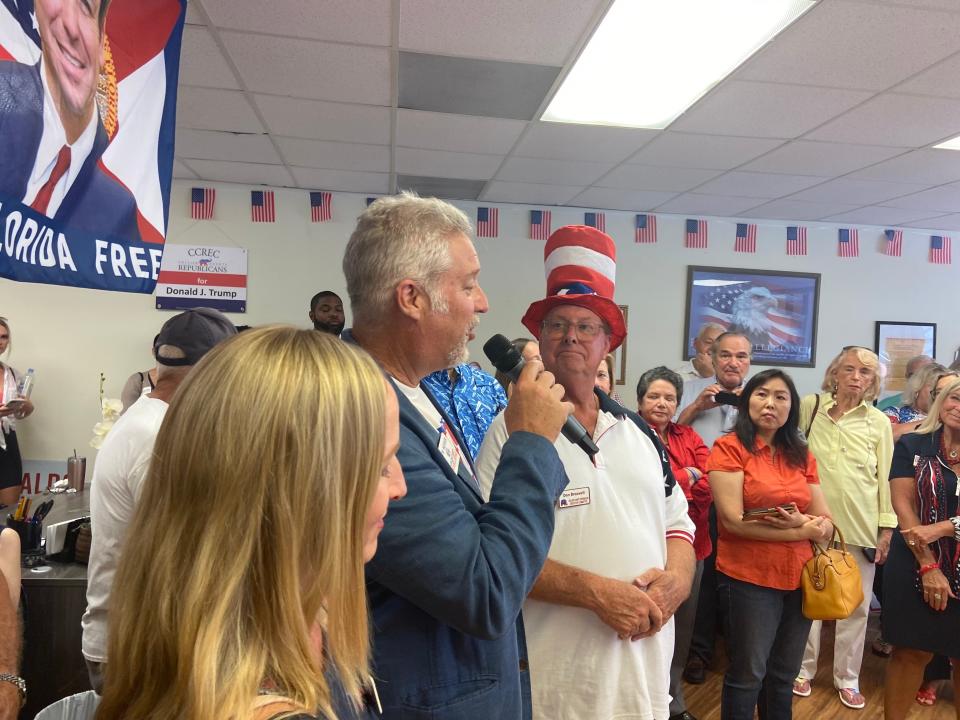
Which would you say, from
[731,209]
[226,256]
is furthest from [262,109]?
[731,209]

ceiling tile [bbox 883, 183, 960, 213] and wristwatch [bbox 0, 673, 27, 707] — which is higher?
ceiling tile [bbox 883, 183, 960, 213]

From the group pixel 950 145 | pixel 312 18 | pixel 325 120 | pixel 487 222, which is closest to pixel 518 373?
pixel 312 18

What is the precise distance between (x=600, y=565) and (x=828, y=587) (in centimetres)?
147

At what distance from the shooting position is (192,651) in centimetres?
55

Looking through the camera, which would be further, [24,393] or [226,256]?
[226,256]

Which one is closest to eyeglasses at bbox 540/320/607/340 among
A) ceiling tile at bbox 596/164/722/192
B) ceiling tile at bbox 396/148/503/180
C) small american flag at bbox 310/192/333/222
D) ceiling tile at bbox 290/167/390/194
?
ceiling tile at bbox 396/148/503/180

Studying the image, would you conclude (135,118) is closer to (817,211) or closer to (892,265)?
(817,211)

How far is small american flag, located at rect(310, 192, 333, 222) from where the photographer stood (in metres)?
5.41

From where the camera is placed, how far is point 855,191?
4887mm

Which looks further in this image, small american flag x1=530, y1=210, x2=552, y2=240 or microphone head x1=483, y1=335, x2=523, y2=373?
small american flag x1=530, y1=210, x2=552, y2=240

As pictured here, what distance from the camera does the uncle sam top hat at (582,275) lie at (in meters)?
1.58

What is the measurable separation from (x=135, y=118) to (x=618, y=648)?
5.66 feet

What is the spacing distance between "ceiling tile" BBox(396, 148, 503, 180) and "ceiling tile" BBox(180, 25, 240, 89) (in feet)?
4.30

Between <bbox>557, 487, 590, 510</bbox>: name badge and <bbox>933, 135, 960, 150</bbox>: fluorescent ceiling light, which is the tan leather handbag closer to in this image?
<bbox>557, 487, 590, 510</bbox>: name badge
